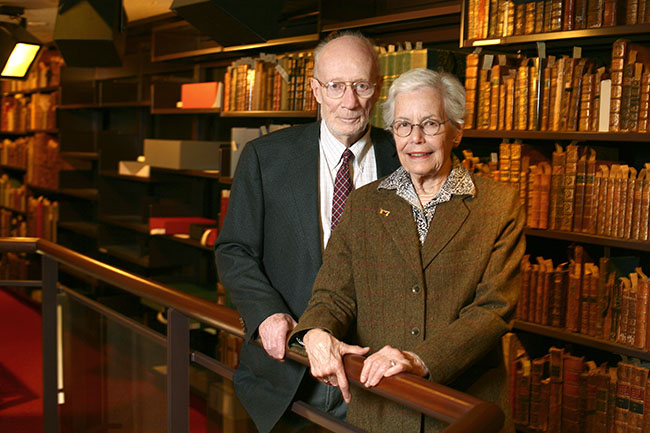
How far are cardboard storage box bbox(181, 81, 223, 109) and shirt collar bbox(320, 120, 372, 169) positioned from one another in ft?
9.41

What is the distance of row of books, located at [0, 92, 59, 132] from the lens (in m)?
7.52

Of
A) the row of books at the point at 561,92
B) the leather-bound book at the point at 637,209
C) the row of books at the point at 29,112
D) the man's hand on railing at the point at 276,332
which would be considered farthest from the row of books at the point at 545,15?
the row of books at the point at 29,112

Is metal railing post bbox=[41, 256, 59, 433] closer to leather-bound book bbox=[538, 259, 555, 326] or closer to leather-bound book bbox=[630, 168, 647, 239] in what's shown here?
leather-bound book bbox=[538, 259, 555, 326]

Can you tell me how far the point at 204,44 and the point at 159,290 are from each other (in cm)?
376

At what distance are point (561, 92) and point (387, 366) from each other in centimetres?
188

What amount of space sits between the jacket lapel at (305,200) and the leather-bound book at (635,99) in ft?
4.45

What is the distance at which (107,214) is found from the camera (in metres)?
6.10

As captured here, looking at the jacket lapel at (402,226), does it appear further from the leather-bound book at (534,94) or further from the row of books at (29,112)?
the row of books at (29,112)

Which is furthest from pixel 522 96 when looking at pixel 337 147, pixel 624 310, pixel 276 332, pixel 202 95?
pixel 202 95

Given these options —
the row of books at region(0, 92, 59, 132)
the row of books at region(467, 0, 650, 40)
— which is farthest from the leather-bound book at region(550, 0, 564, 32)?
the row of books at region(0, 92, 59, 132)

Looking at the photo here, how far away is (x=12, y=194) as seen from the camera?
841 cm

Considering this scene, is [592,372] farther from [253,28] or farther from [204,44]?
[204,44]

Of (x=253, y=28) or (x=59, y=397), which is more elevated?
(x=253, y=28)

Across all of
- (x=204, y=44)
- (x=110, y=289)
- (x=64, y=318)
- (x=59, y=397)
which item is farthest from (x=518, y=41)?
(x=110, y=289)
